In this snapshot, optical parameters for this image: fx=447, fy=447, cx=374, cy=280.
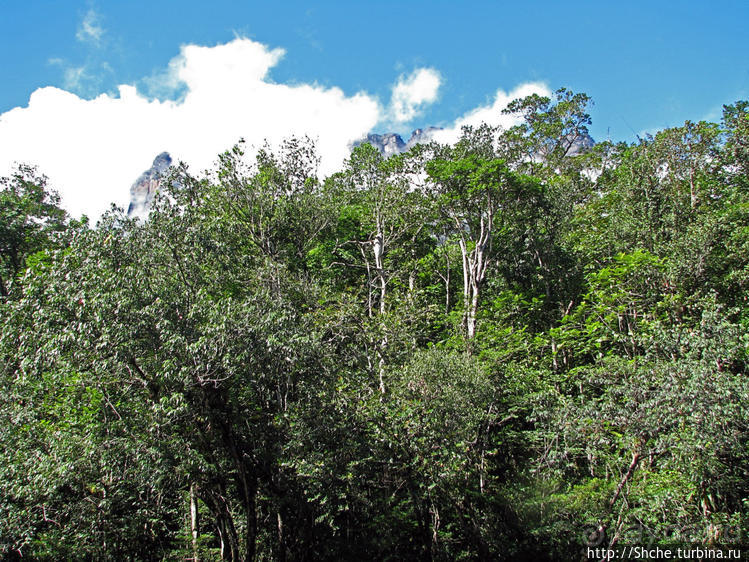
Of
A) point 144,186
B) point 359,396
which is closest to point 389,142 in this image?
point 144,186

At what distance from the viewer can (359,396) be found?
1019cm

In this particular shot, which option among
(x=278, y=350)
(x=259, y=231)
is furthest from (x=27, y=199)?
(x=278, y=350)

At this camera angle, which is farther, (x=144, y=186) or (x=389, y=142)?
(x=389, y=142)

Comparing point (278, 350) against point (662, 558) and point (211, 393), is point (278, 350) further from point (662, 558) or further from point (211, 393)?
point (662, 558)

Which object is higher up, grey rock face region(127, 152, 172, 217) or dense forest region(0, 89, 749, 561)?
grey rock face region(127, 152, 172, 217)

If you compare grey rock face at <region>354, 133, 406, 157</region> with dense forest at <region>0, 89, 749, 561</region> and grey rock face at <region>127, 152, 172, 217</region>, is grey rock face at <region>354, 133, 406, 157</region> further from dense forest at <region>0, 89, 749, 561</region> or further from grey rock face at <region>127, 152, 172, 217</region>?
dense forest at <region>0, 89, 749, 561</region>

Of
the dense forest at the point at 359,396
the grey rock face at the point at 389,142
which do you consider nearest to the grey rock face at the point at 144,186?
the grey rock face at the point at 389,142

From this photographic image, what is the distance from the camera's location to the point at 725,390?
756cm

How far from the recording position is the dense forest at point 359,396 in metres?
8.20

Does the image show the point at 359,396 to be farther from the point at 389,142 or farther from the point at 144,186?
the point at 144,186

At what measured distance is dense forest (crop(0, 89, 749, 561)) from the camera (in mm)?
8195

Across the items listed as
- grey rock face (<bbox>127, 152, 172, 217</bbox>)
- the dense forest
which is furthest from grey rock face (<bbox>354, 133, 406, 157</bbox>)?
the dense forest

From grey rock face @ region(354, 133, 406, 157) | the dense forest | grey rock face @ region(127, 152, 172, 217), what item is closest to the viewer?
the dense forest

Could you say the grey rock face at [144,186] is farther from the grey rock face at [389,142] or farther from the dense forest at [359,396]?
the dense forest at [359,396]
